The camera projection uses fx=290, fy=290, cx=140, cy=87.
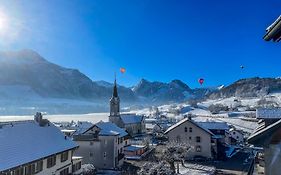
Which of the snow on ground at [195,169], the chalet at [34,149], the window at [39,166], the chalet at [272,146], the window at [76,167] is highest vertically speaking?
the chalet at [272,146]

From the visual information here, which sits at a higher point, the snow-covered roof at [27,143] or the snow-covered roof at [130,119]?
the snow-covered roof at [130,119]

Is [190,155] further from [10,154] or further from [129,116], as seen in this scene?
[129,116]

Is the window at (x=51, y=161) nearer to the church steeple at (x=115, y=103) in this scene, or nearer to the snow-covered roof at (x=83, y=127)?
the snow-covered roof at (x=83, y=127)

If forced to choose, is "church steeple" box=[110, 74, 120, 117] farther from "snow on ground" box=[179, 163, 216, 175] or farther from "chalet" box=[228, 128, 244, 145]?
"snow on ground" box=[179, 163, 216, 175]

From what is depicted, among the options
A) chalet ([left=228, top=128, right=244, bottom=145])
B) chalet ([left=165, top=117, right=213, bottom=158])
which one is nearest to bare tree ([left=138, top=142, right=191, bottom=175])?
chalet ([left=165, top=117, right=213, bottom=158])

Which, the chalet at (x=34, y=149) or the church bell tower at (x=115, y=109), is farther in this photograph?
the church bell tower at (x=115, y=109)

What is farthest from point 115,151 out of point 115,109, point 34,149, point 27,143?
point 115,109

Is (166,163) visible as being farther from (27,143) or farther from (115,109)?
(115,109)

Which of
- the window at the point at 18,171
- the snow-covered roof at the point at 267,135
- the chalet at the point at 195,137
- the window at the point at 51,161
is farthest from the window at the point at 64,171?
the snow-covered roof at the point at 267,135
